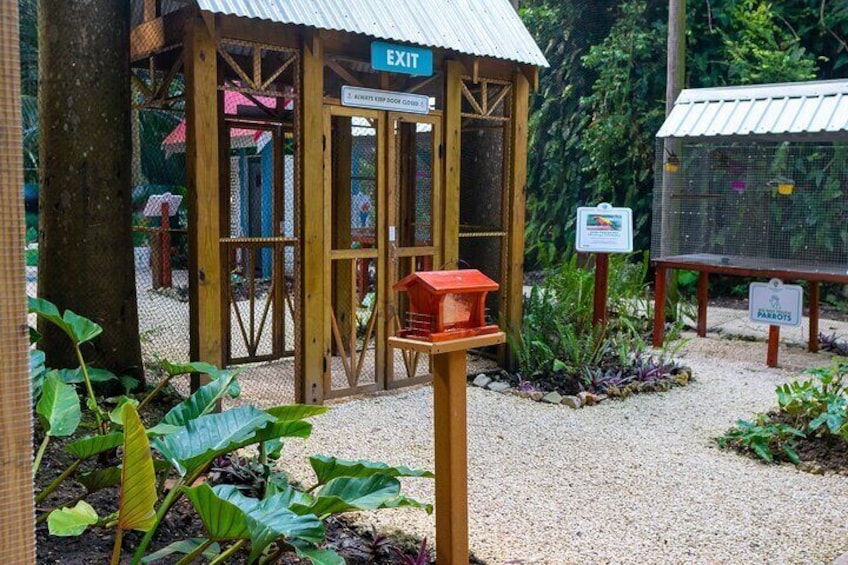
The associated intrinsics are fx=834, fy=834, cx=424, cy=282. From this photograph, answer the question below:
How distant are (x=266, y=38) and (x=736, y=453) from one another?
4139mm

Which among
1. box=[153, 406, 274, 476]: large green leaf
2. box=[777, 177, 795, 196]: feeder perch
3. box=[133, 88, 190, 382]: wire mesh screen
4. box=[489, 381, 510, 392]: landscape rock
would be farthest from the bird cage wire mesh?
box=[777, 177, 795, 196]: feeder perch

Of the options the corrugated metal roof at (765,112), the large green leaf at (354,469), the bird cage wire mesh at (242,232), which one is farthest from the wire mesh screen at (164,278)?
the corrugated metal roof at (765,112)

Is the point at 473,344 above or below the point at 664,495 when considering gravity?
above

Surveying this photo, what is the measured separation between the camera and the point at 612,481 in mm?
4781

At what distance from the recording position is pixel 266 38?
18.4 feet

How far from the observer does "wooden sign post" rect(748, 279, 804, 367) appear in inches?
311

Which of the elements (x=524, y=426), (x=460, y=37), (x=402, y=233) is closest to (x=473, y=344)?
(x=524, y=426)

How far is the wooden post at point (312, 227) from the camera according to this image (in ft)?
19.1

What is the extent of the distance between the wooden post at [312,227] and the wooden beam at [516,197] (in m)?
1.91

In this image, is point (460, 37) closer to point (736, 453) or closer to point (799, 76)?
point (736, 453)

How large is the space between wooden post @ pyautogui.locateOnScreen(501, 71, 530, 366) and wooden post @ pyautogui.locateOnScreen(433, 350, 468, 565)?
406 centimetres

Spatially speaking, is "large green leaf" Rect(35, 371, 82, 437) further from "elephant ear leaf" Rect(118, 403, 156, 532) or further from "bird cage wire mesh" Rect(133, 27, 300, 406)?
"bird cage wire mesh" Rect(133, 27, 300, 406)

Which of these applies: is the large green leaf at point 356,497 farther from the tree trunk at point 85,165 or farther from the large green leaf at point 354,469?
the tree trunk at point 85,165

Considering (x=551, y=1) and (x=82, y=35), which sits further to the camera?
(x=551, y=1)
